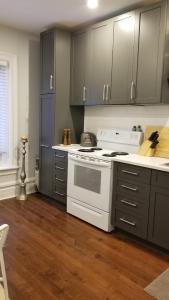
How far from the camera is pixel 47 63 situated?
3.67 m

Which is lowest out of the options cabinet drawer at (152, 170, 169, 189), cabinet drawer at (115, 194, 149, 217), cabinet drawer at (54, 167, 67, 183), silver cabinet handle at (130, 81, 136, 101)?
cabinet drawer at (115, 194, 149, 217)

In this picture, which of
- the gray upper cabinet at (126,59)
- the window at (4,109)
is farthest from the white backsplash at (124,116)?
the window at (4,109)

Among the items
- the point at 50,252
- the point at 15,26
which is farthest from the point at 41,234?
the point at 15,26

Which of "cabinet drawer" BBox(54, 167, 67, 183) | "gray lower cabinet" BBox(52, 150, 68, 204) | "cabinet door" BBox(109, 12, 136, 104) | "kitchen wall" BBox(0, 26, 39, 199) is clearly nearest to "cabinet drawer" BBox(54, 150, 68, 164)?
"gray lower cabinet" BBox(52, 150, 68, 204)

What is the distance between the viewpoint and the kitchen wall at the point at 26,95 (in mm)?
3805

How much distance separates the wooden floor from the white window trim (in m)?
1.04

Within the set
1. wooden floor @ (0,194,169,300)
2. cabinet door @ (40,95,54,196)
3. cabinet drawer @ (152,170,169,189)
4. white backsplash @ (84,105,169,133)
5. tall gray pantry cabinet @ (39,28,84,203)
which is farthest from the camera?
cabinet door @ (40,95,54,196)

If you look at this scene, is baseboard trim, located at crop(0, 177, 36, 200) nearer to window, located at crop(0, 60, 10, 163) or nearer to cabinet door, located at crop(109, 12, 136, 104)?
window, located at crop(0, 60, 10, 163)

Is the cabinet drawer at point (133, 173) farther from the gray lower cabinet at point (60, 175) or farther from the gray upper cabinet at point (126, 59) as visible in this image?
the gray lower cabinet at point (60, 175)

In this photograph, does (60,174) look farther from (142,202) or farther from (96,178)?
(142,202)

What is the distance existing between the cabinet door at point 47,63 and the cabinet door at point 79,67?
31 centimetres

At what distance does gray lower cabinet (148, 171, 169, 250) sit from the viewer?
2327 mm

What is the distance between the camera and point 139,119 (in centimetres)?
319

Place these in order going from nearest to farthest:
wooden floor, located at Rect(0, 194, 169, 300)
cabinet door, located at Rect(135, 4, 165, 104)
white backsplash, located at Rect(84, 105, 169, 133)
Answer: wooden floor, located at Rect(0, 194, 169, 300) → cabinet door, located at Rect(135, 4, 165, 104) → white backsplash, located at Rect(84, 105, 169, 133)
